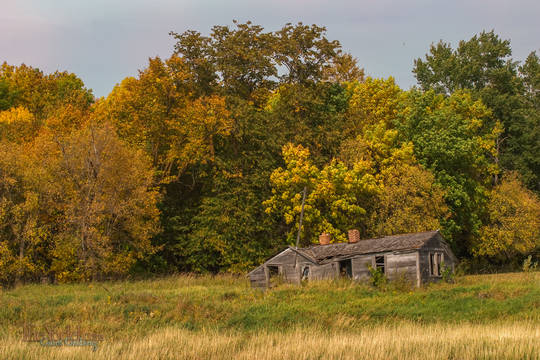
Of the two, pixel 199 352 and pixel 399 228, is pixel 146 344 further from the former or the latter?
pixel 399 228

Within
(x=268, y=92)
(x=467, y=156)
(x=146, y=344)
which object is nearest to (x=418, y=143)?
(x=467, y=156)

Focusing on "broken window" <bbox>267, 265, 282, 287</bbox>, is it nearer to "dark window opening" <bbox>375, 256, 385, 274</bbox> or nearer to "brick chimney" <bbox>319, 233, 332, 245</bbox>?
"brick chimney" <bbox>319, 233, 332, 245</bbox>

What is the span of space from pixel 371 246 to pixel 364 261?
119 cm

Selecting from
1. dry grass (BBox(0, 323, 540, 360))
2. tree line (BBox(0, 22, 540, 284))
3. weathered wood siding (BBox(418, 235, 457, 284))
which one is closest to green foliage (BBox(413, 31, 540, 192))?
tree line (BBox(0, 22, 540, 284))

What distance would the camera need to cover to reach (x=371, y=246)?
36.6 m

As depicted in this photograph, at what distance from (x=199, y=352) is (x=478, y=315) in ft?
46.8

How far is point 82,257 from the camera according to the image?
37.2m

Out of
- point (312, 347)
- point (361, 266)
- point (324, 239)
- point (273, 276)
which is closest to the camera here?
point (312, 347)

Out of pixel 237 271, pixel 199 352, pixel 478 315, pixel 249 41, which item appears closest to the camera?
pixel 199 352

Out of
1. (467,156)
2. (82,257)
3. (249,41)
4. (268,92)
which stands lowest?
(82,257)

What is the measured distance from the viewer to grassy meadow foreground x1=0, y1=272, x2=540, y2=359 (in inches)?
593

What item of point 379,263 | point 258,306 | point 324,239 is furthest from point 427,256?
point 258,306

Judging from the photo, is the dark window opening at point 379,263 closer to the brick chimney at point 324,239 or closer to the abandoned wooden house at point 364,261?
the abandoned wooden house at point 364,261

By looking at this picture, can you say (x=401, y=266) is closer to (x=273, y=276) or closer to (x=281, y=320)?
(x=273, y=276)
